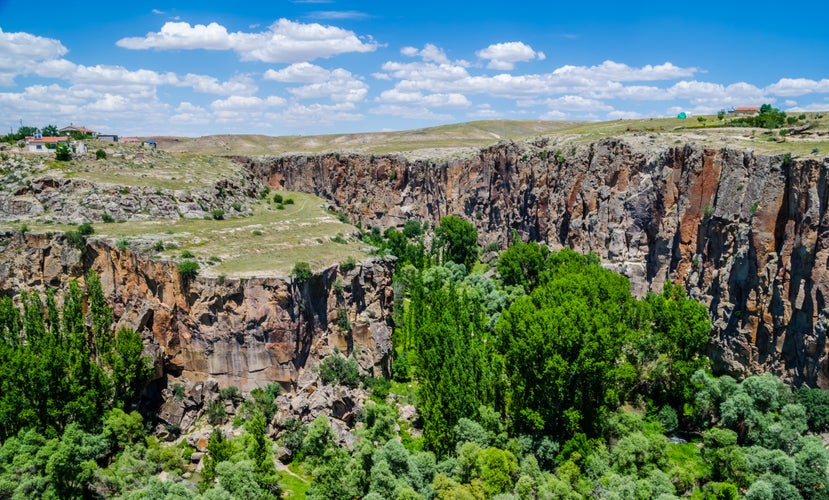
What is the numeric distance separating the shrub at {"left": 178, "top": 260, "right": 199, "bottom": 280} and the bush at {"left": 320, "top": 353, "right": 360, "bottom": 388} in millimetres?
13575

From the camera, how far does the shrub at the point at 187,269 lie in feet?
163

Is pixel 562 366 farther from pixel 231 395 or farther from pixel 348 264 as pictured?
pixel 231 395

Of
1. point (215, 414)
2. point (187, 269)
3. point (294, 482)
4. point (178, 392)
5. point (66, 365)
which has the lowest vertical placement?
point (294, 482)

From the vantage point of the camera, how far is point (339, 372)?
51594 millimetres

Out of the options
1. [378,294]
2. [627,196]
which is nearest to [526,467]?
[378,294]

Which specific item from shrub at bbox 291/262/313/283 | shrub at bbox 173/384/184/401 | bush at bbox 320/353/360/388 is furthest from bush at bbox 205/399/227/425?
shrub at bbox 291/262/313/283

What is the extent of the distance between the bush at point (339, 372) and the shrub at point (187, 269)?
13.6 metres

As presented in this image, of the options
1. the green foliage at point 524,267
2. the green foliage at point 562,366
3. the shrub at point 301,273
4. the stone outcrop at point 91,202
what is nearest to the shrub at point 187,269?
the shrub at point 301,273

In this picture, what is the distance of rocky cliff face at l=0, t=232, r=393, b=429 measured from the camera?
163 feet

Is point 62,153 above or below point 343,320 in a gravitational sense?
above

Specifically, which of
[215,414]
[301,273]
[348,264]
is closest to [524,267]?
[348,264]

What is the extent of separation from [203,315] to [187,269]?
4135mm

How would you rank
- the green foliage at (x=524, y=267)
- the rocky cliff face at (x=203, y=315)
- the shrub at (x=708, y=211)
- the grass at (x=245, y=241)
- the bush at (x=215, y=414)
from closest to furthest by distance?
1. the bush at (x=215, y=414)
2. the rocky cliff face at (x=203, y=315)
3. the grass at (x=245, y=241)
4. the shrub at (x=708, y=211)
5. the green foliage at (x=524, y=267)

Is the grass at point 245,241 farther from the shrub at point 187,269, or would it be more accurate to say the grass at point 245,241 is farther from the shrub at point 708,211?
the shrub at point 708,211
